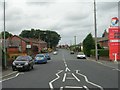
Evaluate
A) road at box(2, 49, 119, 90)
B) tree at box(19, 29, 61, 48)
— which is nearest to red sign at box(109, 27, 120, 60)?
road at box(2, 49, 119, 90)

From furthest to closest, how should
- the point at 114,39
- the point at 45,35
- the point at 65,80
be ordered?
1. the point at 45,35
2. the point at 114,39
3. the point at 65,80

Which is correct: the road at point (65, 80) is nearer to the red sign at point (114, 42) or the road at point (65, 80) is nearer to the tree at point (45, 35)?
the red sign at point (114, 42)

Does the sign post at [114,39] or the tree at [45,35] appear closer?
the sign post at [114,39]

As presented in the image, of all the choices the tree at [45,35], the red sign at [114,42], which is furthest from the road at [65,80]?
the tree at [45,35]

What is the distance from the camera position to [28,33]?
156 m

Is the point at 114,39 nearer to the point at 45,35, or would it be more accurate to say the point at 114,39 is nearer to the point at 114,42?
the point at 114,42

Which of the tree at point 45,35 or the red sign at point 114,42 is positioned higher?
the tree at point 45,35

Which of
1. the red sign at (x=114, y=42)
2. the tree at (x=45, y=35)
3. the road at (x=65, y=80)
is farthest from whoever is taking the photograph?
the tree at (x=45, y=35)

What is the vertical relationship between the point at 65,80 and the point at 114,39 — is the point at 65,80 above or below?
below

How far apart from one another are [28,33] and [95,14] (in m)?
115

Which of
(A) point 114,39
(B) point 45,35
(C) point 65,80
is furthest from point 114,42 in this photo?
(B) point 45,35

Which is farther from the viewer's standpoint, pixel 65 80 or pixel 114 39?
pixel 114 39

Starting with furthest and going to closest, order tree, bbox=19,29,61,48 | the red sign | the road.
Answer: tree, bbox=19,29,61,48
the red sign
the road

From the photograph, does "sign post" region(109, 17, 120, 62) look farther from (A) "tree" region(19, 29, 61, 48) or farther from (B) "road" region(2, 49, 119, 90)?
(A) "tree" region(19, 29, 61, 48)
